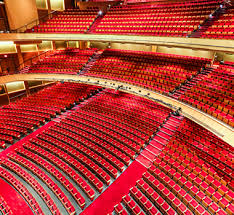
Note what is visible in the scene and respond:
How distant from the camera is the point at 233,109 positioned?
4.66 m

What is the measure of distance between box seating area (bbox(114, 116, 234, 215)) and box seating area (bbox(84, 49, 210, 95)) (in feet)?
7.59

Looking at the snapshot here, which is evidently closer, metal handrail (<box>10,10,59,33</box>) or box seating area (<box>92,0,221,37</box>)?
box seating area (<box>92,0,221,37</box>)

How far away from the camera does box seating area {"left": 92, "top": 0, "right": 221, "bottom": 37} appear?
7408 millimetres

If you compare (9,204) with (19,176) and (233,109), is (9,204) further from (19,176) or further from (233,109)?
(233,109)

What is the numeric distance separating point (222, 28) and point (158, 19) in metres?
3.23

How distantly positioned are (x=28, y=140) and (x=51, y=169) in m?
1.92

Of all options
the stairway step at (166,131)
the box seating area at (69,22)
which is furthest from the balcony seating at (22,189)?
the box seating area at (69,22)

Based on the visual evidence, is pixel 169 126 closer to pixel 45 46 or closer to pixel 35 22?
pixel 45 46

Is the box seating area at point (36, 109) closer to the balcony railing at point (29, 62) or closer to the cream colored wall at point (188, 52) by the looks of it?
the balcony railing at point (29, 62)

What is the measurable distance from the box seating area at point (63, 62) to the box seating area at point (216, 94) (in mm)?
6058

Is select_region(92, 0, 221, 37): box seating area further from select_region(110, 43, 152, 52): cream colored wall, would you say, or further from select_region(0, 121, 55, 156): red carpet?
select_region(0, 121, 55, 156): red carpet

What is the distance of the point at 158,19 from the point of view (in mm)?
8445

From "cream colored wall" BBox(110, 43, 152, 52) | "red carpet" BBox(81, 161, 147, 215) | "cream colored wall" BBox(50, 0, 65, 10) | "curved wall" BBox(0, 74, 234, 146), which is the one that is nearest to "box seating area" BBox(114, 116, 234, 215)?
"red carpet" BBox(81, 161, 147, 215)

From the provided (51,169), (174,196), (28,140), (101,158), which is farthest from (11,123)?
(174,196)
